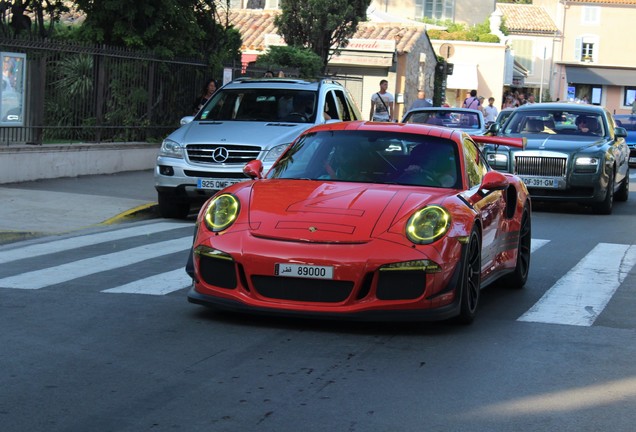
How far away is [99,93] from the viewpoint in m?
20.3

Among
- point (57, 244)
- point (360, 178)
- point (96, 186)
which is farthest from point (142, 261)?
point (96, 186)

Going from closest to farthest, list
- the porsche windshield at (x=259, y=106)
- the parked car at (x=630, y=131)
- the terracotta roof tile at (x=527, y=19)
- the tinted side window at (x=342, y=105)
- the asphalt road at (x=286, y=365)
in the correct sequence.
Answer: the asphalt road at (x=286, y=365) → the porsche windshield at (x=259, y=106) → the tinted side window at (x=342, y=105) → the parked car at (x=630, y=131) → the terracotta roof tile at (x=527, y=19)

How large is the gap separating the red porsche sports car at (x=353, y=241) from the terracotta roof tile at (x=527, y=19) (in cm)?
7901

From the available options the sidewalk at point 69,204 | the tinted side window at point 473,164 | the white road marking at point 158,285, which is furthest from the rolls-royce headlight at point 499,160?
the white road marking at point 158,285

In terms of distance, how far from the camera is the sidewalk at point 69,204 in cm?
1359

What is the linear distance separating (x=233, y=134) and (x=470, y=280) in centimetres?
759

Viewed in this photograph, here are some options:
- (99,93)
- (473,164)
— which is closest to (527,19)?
(99,93)

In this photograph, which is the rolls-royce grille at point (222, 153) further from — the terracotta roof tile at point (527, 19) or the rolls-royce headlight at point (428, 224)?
the terracotta roof tile at point (527, 19)

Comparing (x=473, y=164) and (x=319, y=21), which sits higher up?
(x=319, y=21)

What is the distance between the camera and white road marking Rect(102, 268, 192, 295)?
9.04 m

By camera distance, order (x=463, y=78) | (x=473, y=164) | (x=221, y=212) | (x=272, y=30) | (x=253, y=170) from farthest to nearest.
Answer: (x=463, y=78) < (x=272, y=30) < (x=473, y=164) < (x=253, y=170) < (x=221, y=212)

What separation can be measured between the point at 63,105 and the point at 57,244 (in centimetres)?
755

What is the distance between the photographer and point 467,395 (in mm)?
5996

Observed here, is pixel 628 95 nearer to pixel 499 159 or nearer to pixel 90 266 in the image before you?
pixel 499 159
